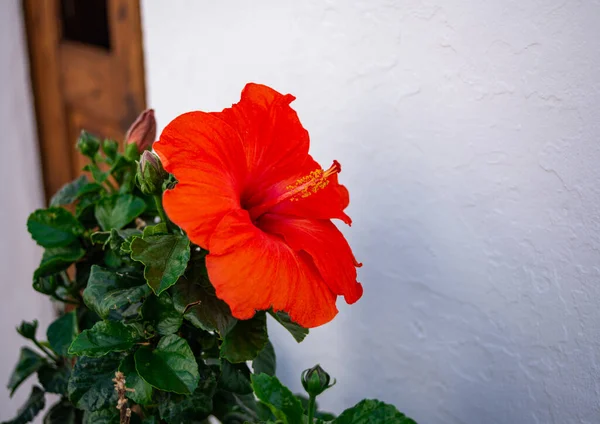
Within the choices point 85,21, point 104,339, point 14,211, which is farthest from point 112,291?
point 85,21

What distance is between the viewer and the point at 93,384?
2.31ft

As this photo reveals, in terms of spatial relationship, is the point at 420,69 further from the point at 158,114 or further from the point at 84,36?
the point at 84,36

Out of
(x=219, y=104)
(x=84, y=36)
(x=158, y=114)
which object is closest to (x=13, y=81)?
(x=84, y=36)

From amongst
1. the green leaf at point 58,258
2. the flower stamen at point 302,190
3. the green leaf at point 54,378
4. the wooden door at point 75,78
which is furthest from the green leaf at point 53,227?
the wooden door at point 75,78

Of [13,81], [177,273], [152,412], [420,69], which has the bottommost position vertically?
[152,412]

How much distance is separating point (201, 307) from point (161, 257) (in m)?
0.08

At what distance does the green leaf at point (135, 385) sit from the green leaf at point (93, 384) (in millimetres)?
32

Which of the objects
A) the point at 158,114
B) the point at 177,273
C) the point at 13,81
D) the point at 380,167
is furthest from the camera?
the point at 13,81

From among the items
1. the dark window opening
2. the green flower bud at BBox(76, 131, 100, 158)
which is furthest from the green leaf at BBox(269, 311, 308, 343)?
the dark window opening

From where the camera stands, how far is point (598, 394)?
0.69 m

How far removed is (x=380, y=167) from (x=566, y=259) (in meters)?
0.32

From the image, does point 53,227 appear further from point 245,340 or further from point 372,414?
point 372,414

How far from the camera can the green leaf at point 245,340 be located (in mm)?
686

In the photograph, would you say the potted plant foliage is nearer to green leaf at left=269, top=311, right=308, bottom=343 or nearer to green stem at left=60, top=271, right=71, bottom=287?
green leaf at left=269, top=311, right=308, bottom=343
